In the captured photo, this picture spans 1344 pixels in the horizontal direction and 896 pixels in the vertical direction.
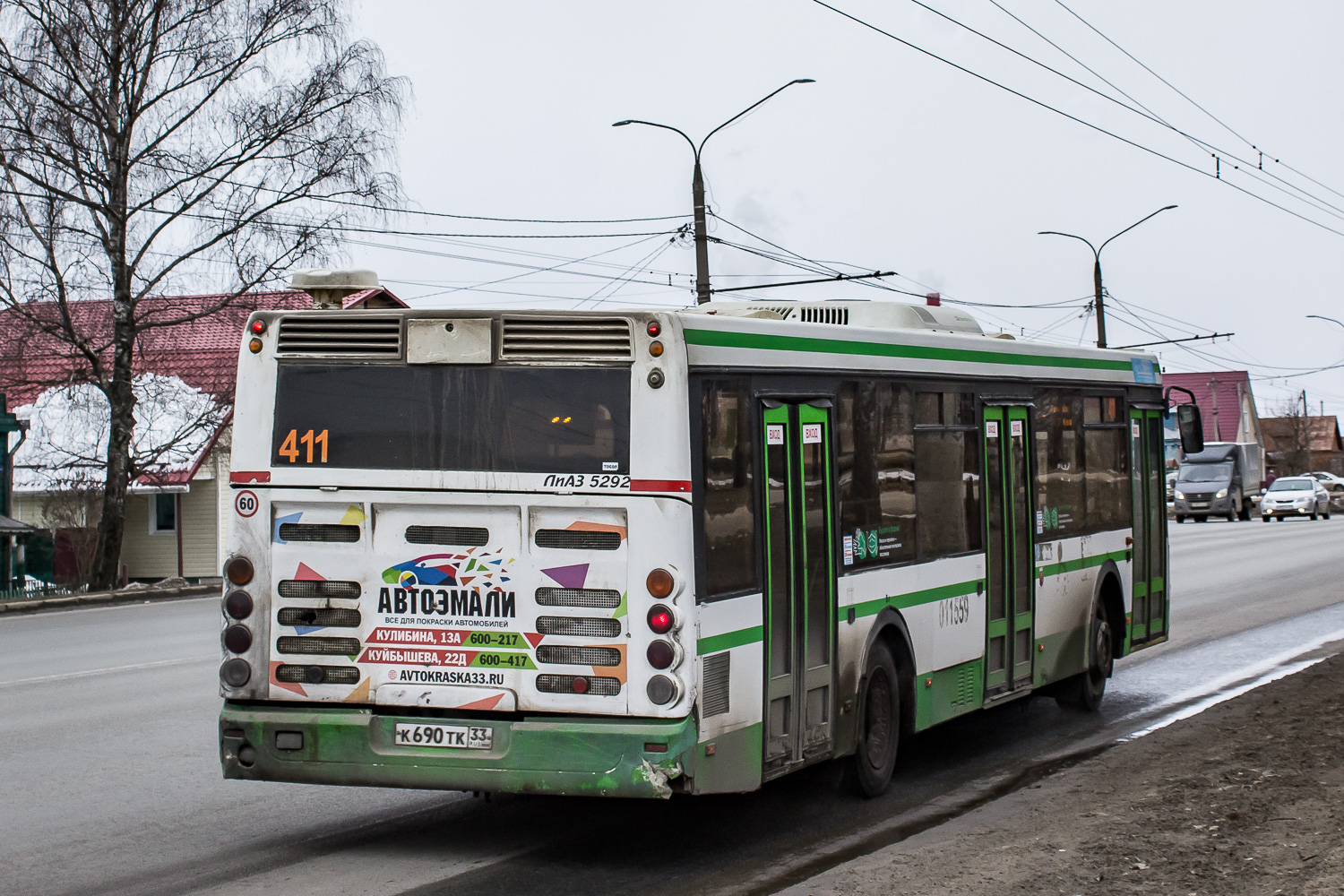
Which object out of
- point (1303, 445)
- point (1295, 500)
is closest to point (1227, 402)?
point (1303, 445)

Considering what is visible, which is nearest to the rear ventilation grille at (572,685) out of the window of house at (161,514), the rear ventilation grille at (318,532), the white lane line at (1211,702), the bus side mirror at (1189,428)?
the rear ventilation grille at (318,532)

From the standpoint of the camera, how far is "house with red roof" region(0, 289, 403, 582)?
2969 cm

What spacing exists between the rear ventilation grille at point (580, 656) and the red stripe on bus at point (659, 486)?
707 millimetres

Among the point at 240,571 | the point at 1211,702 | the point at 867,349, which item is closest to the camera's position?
the point at 240,571

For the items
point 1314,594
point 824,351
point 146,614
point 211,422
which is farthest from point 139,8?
point 824,351

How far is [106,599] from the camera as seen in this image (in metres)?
24.9

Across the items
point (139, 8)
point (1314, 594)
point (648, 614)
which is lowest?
point (1314, 594)

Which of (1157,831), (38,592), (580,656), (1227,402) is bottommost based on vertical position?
(38,592)

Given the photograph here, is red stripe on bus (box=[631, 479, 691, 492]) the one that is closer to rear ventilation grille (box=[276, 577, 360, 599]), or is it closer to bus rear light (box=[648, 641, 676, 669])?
bus rear light (box=[648, 641, 676, 669])

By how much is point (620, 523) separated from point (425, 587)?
37.8 inches

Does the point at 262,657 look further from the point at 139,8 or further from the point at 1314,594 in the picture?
the point at 139,8

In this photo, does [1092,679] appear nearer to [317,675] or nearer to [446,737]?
[446,737]

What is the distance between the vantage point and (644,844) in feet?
24.9

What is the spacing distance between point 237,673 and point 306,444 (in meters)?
1.09
